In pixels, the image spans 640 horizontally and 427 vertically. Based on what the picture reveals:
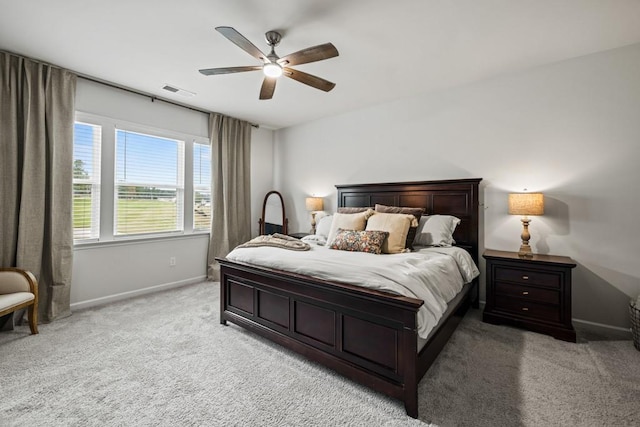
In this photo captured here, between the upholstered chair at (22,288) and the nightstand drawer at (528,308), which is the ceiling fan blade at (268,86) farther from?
the nightstand drawer at (528,308)

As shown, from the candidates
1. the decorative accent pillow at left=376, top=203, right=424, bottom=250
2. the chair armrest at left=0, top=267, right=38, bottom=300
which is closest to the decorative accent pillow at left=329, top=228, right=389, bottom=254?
the decorative accent pillow at left=376, top=203, right=424, bottom=250

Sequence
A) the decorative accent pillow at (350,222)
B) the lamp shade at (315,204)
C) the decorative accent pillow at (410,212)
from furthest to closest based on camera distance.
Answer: the lamp shade at (315,204) < the decorative accent pillow at (350,222) < the decorative accent pillow at (410,212)

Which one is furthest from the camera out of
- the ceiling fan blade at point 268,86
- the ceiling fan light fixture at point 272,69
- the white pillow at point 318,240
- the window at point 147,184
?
the window at point 147,184

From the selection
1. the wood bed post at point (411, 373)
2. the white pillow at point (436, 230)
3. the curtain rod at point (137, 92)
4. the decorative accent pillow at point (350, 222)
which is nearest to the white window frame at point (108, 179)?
the curtain rod at point (137, 92)

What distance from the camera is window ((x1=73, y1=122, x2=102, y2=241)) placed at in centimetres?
332

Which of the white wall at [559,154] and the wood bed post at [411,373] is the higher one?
the white wall at [559,154]

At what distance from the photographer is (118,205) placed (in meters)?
3.68

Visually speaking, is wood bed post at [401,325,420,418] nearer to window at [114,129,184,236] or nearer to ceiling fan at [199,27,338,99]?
ceiling fan at [199,27,338,99]

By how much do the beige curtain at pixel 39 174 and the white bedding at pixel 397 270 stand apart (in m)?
1.99

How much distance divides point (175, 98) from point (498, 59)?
3.96 m

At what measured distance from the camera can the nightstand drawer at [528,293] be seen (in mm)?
2632

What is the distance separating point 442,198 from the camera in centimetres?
360

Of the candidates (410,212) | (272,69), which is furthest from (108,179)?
(410,212)

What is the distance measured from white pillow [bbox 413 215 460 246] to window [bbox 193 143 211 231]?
3.25 metres
